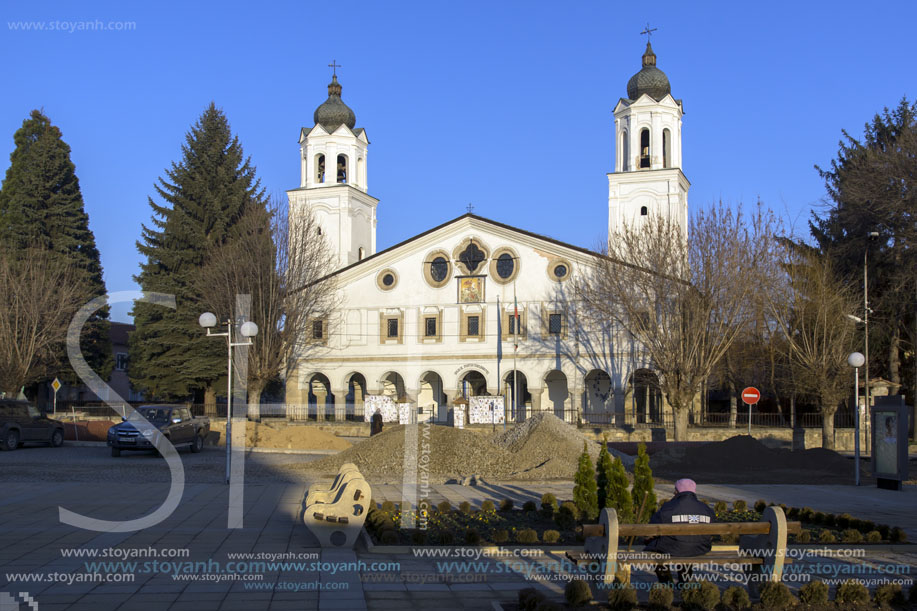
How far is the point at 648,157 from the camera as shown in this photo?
51.3 m

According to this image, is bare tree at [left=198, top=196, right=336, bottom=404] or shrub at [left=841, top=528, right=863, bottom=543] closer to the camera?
shrub at [left=841, top=528, right=863, bottom=543]

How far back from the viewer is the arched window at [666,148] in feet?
167

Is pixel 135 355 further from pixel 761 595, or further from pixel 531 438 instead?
pixel 761 595

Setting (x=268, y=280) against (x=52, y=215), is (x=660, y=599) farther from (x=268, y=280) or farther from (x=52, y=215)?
(x=52, y=215)

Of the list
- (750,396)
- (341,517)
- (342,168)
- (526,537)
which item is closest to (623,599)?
(526,537)

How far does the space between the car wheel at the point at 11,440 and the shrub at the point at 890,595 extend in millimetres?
27516

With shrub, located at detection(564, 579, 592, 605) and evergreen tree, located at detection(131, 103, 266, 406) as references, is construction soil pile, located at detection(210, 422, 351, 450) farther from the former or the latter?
shrub, located at detection(564, 579, 592, 605)

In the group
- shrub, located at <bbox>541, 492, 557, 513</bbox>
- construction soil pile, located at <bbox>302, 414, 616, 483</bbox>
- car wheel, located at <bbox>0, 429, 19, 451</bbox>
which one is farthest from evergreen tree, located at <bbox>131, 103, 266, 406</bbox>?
shrub, located at <bbox>541, 492, 557, 513</bbox>

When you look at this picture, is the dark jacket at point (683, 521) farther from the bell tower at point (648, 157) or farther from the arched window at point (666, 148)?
the arched window at point (666, 148)

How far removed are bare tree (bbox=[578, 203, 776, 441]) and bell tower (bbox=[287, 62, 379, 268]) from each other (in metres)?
22.1

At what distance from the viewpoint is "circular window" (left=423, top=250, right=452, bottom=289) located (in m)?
50.5

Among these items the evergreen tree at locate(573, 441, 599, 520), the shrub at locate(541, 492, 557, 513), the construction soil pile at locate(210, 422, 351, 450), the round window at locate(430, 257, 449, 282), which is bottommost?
the construction soil pile at locate(210, 422, 351, 450)

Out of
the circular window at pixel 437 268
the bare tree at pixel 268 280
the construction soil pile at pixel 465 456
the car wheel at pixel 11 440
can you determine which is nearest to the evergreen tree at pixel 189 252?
the bare tree at pixel 268 280

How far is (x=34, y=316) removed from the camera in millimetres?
42156
